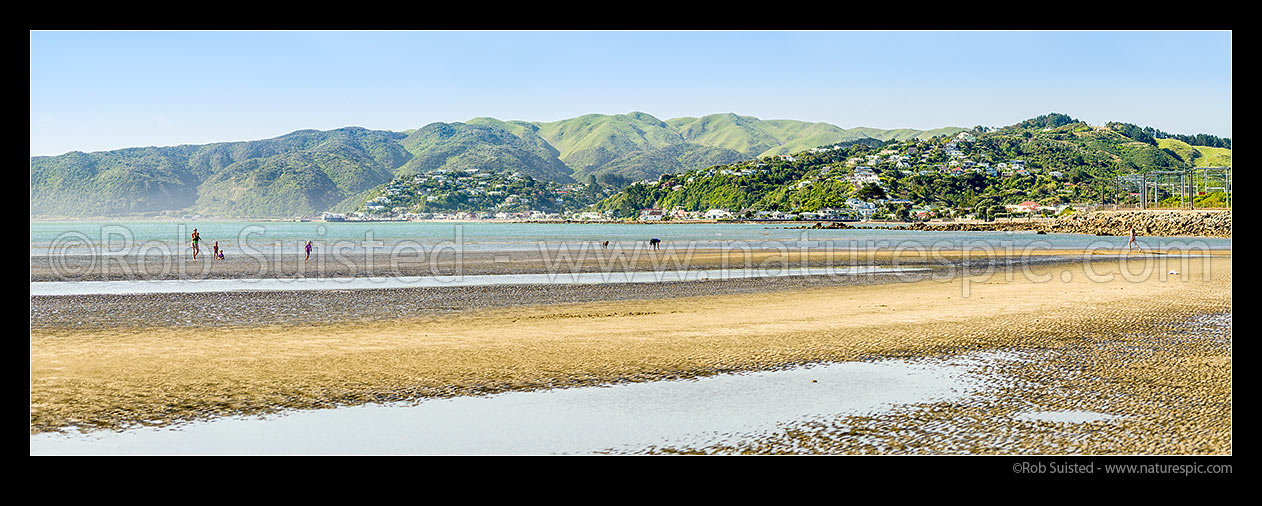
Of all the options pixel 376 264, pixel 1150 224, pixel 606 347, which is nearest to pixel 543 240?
pixel 376 264

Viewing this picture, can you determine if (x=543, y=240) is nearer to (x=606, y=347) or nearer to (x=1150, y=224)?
(x=606, y=347)

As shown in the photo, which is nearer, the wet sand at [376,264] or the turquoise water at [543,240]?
the wet sand at [376,264]

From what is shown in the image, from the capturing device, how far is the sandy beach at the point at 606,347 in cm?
856

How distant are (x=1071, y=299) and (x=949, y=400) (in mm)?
12043

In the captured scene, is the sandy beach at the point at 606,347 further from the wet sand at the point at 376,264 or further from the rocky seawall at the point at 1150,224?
the rocky seawall at the point at 1150,224

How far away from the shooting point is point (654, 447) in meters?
7.32

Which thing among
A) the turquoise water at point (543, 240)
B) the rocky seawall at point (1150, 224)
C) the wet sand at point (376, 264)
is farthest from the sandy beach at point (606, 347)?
the rocky seawall at point (1150, 224)

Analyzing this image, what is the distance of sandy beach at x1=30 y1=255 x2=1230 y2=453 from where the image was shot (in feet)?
28.1

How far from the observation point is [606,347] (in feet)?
41.1

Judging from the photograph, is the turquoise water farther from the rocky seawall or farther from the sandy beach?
the sandy beach

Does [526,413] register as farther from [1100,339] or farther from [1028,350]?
[1100,339]

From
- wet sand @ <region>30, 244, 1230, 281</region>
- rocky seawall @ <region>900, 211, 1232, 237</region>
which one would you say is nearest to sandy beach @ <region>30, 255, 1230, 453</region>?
wet sand @ <region>30, 244, 1230, 281</region>
